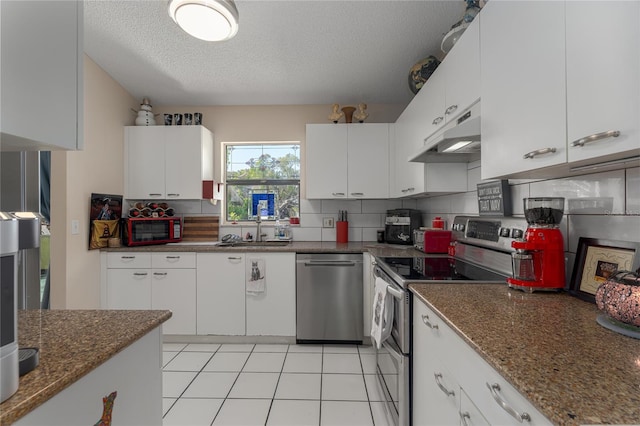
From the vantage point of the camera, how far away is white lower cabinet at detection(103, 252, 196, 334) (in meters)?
→ 2.63

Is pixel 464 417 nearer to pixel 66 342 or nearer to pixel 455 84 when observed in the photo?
pixel 66 342

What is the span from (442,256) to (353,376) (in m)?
1.11

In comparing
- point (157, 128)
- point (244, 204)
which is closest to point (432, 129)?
point (244, 204)

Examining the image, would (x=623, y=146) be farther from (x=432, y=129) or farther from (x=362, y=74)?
(x=362, y=74)

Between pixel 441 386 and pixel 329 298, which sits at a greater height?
pixel 441 386

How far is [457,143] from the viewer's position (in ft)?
5.13

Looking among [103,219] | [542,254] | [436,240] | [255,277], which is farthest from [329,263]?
[103,219]

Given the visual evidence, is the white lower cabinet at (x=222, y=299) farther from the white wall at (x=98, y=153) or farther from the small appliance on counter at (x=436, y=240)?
the small appliance on counter at (x=436, y=240)

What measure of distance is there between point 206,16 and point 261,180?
6.42 ft

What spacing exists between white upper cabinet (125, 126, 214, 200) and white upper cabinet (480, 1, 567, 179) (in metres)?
2.65

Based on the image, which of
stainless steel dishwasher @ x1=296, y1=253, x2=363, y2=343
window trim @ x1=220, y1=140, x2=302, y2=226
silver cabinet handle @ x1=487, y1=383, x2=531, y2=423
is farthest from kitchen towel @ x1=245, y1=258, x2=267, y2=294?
silver cabinet handle @ x1=487, y1=383, x2=531, y2=423

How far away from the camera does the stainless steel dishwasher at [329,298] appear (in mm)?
2572

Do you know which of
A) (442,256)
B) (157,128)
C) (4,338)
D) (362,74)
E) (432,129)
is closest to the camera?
(4,338)

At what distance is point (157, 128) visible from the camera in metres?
2.97
